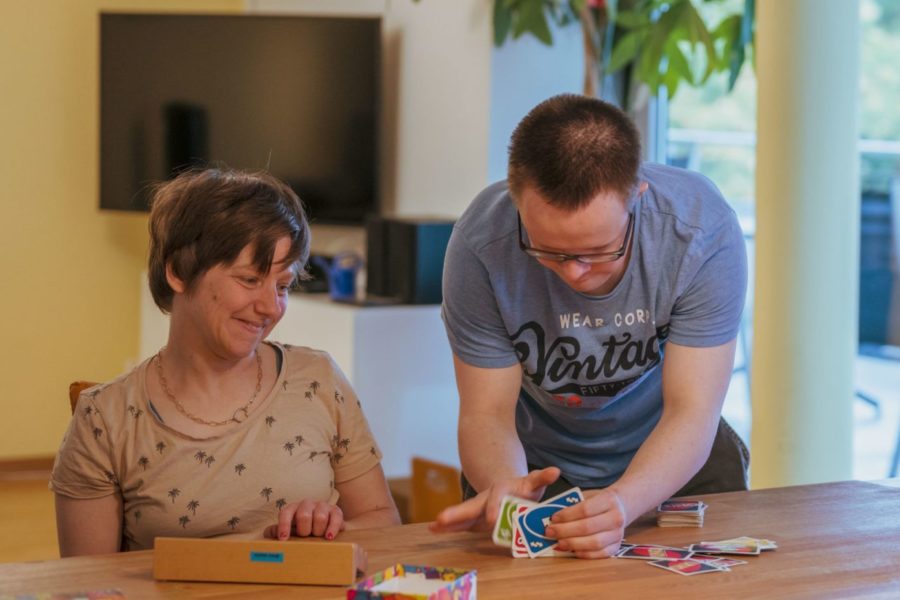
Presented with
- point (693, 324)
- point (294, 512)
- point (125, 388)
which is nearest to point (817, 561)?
point (693, 324)

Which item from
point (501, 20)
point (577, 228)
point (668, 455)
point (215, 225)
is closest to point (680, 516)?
point (668, 455)

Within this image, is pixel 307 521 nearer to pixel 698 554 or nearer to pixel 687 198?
pixel 698 554

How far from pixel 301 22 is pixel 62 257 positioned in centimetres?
149

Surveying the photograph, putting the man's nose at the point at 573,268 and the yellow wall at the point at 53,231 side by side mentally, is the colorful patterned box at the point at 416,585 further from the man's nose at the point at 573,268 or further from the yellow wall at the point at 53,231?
the yellow wall at the point at 53,231

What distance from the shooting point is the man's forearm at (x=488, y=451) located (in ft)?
6.37

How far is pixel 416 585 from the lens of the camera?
145 cm

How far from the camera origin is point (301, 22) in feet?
15.8

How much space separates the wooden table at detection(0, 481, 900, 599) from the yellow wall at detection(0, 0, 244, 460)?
154 inches

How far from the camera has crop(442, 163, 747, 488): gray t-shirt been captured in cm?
195

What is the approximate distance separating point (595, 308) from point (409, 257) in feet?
7.77

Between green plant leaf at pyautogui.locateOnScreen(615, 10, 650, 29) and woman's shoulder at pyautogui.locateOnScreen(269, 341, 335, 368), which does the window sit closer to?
green plant leaf at pyautogui.locateOnScreen(615, 10, 650, 29)

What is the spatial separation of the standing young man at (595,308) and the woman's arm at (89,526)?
473mm

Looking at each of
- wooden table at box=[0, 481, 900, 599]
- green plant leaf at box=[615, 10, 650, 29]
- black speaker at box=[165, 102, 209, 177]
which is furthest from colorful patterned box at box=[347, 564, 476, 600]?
black speaker at box=[165, 102, 209, 177]

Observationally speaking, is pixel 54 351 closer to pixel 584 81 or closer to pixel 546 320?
pixel 584 81
